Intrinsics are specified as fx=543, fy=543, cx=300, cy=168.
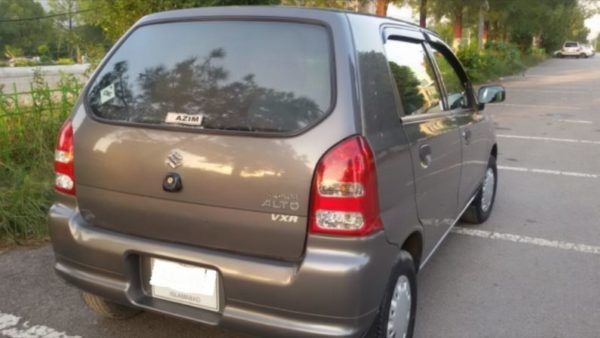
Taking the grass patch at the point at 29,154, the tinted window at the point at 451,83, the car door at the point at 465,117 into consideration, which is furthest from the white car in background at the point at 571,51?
the grass patch at the point at 29,154

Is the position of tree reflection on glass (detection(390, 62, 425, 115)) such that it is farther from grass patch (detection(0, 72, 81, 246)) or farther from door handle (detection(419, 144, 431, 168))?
grass patch (detection(0, 72, 81, 246))

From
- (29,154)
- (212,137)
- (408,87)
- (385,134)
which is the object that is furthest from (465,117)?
(29,154)

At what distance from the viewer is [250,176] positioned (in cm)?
217

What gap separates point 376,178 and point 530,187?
4.61 meters

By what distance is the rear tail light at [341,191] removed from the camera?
2.12m

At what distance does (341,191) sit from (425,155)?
33.1 inches

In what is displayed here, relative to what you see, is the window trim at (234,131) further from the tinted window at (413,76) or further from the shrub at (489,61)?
the shrub at (489,61)

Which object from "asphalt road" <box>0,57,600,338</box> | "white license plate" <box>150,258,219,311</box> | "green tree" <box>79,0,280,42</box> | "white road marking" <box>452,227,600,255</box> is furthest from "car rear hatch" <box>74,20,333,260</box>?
"green tree" <box>79,0,280,42</box>

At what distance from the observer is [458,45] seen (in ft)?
70.0

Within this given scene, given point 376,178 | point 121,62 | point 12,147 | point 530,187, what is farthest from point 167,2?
point 376,178

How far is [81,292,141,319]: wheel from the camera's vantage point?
9.54 ft

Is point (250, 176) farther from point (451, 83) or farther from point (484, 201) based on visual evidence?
point (484, 201)

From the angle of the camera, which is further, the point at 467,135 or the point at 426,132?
the point at 467,135

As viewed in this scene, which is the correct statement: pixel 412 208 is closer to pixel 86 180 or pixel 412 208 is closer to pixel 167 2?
pixel 86 180
